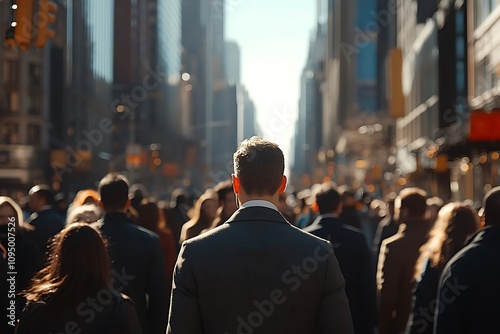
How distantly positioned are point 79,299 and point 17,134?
7205 centimetres

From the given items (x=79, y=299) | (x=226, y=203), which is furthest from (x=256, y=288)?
(x=226, y=203)

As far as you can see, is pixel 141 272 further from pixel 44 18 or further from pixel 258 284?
pixel 44 18

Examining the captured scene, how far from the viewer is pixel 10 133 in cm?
7500

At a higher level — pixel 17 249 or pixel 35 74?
pixel 35 74

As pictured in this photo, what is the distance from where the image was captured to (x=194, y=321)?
179 inches

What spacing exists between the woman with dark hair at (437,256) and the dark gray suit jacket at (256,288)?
2.89 m

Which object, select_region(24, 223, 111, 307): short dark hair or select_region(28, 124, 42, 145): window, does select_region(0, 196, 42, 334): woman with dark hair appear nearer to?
select_region(24, 223, 111, 307): short dark hair

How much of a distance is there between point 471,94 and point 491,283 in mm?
39112

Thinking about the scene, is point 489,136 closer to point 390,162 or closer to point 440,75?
point 440,75

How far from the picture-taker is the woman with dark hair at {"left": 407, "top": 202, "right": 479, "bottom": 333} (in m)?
7.38

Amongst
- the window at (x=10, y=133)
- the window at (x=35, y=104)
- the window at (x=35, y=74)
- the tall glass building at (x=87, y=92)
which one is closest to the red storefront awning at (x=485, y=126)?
the tall glass building at (x=87, y=92)

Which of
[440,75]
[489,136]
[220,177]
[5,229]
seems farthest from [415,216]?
[220,177]

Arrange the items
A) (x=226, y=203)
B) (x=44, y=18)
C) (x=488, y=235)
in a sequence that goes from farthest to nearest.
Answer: (x=44, y=18) → (x=226, y=203) → (x=488, y=235)

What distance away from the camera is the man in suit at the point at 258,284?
179 inches
